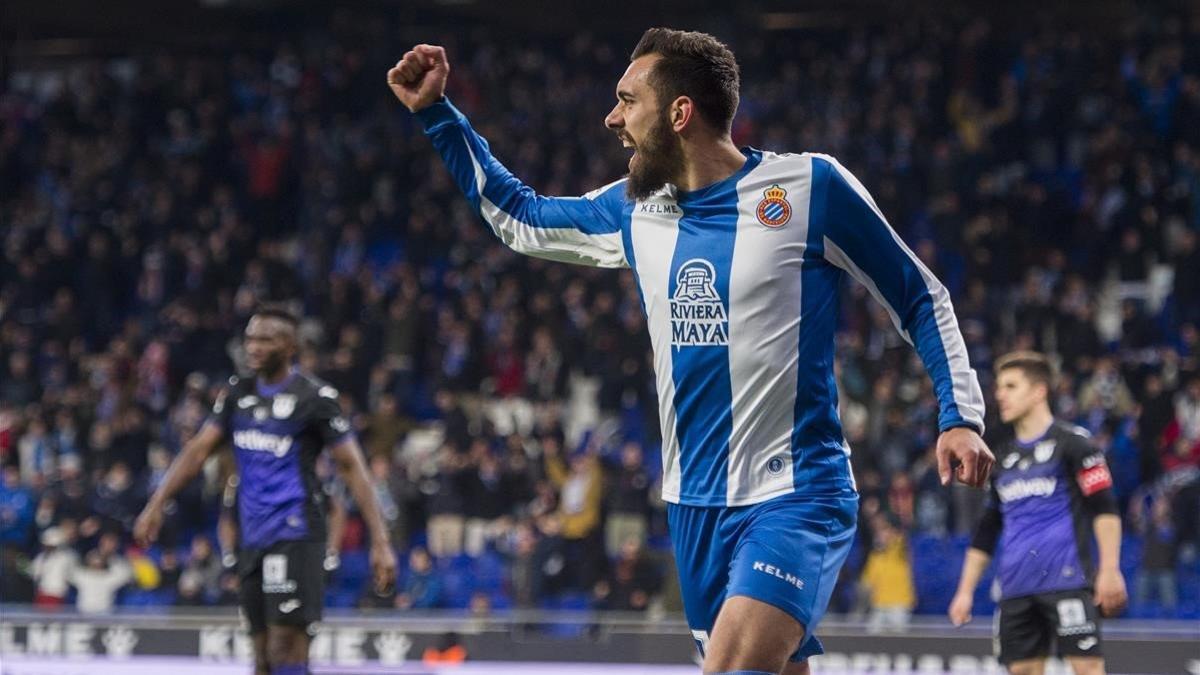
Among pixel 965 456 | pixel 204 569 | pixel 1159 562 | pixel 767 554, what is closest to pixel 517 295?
pixel 204 569

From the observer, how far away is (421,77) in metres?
4.98

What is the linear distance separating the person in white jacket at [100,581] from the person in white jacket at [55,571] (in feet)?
0.56

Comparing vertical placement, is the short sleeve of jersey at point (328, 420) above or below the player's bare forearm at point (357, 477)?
above

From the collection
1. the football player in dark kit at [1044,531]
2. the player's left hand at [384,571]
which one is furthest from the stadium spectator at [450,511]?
the football player in dark kit at [1044,531]

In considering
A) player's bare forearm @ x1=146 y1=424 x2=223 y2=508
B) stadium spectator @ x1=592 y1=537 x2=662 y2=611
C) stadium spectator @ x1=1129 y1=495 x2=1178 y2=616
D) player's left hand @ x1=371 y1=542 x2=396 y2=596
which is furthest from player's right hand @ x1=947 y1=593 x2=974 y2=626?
stadium spectator @ x1=592 y1=537 x2=662 y2=611

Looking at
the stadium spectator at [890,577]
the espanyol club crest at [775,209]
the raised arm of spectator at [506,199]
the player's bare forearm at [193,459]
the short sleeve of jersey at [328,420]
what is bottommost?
the stadium spectator at [890,577]

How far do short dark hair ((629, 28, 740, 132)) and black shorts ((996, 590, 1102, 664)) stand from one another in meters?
4.39

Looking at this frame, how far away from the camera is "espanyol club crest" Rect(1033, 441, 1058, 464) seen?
834cm

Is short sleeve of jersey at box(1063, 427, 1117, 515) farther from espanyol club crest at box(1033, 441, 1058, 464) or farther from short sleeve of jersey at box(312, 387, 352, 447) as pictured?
short sleeve of jersey at box(312, 387, 352, 447)

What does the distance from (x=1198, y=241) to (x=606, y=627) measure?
8625 millimetres

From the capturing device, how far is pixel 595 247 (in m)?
5.00

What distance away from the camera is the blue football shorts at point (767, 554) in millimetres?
4367

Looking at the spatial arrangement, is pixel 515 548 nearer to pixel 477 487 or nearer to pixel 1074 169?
pixel 477 487

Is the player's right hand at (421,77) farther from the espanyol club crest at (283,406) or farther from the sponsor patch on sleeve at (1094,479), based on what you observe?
the sponsor patch on sleeve at (1094,479)
